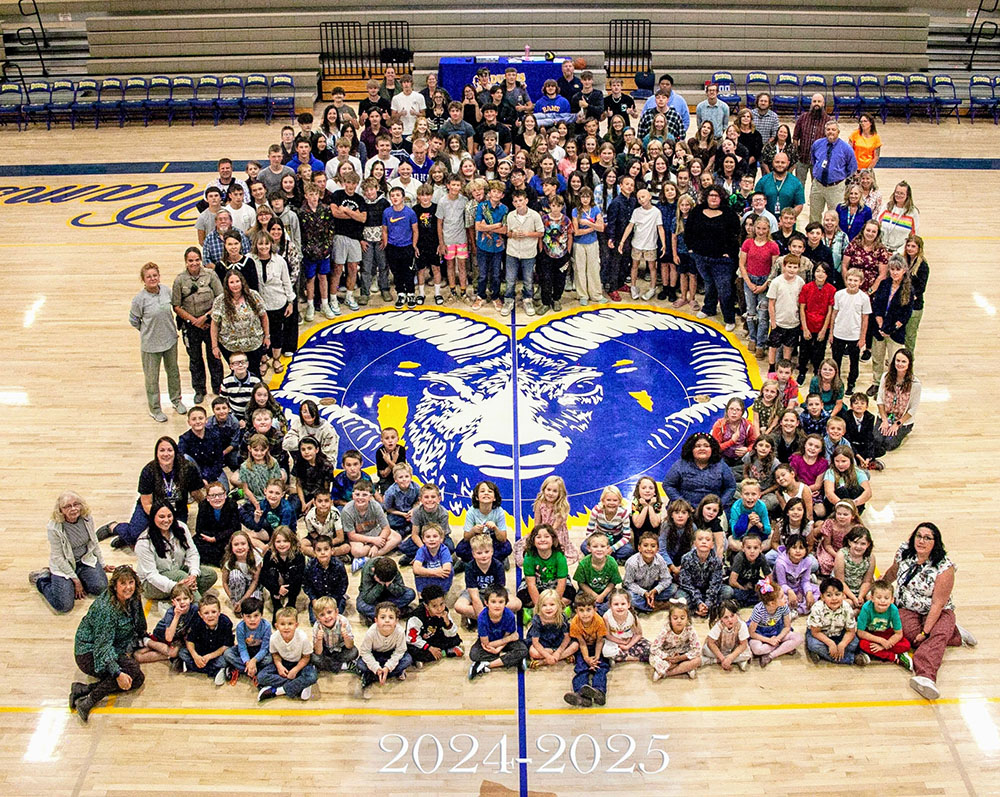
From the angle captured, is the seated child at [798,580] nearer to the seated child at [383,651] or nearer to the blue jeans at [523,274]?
the seated child at [383,651]

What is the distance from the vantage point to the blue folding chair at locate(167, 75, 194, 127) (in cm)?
1931

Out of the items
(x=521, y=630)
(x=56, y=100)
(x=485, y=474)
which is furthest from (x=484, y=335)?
(x=56, y=100)

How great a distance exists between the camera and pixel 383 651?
25.0 ft

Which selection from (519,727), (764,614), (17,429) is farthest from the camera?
(17,429)

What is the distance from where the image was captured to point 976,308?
12.5 meters

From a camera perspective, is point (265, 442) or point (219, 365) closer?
point (265, 442)

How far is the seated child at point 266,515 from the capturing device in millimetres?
8664

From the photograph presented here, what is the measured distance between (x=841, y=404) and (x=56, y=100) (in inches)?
598

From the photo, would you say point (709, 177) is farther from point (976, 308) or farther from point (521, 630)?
→ point (521, 630)

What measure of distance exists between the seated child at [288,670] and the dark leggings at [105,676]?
2.66ft

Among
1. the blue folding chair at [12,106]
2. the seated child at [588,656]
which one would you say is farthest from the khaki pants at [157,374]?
the blue folding chair at [12,106]

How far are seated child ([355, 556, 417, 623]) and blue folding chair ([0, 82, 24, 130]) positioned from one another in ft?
47.1

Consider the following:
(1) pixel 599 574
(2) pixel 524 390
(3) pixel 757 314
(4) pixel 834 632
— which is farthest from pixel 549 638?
(3) pixel 757 314

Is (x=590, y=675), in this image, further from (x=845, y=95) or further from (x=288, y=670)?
(x=845, y=95)
